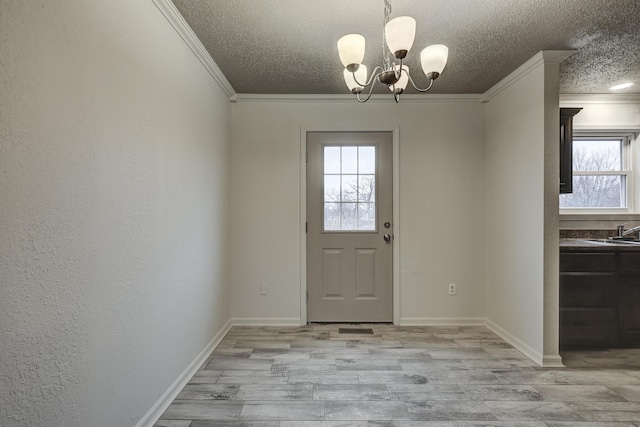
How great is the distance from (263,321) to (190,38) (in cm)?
271

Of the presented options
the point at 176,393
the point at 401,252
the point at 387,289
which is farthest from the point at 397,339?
the point at 176,393

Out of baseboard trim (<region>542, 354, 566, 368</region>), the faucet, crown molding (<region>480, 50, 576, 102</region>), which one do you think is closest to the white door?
crown molding (<region>480, 50, 576, 102</region>)

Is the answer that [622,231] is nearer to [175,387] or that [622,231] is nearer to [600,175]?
[600,175]

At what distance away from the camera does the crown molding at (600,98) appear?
376 cm

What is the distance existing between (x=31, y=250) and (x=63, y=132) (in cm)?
44

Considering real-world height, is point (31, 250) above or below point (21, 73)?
below

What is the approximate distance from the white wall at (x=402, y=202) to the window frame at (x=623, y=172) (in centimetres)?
110

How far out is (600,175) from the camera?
3.80 meters

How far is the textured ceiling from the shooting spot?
212 centimetres

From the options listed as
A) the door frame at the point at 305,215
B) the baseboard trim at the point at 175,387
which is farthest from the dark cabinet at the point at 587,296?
the baseboard trim at the point at 175,387

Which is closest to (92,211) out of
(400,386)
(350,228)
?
(400,386)

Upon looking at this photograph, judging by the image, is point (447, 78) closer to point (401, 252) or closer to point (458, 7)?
point (458, 7)

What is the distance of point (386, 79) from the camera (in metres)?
1.78

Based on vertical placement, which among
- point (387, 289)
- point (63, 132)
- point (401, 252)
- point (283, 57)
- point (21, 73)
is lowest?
point (387, 289)
